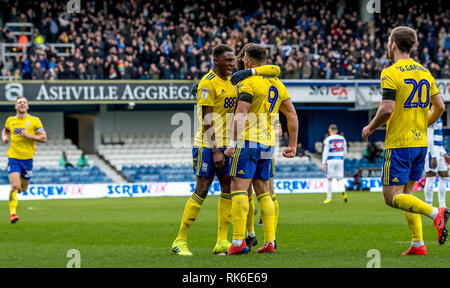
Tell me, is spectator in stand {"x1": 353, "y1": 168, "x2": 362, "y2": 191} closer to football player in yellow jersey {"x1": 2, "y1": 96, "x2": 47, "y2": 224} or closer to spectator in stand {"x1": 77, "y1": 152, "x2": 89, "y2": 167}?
spectator in stand {"x1": 77, "y1": 152, "x2": 89, "y2": 167}

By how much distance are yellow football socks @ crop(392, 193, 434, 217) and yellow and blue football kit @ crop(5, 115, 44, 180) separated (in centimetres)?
855

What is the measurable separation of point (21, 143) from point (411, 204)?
911 cm

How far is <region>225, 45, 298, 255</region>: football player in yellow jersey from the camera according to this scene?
7762 mm

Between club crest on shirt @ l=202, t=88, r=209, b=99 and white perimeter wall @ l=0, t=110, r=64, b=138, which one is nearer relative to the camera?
club crest on shirt @ l=202, t=88, r=209, b=99

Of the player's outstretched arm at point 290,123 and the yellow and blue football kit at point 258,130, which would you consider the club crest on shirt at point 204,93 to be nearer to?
the yellow and blue football kit at point 258,130

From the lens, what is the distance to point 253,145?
780 cm

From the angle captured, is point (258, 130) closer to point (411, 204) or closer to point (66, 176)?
point (411, 204)

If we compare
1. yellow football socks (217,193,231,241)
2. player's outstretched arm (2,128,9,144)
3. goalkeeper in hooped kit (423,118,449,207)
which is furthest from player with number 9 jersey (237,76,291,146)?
player's outstretched arm (2,128,9,144)

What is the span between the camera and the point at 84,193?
2734 centimetres

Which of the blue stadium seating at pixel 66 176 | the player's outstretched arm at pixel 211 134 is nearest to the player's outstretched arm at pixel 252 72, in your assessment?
the player's outstretched arm at pixel 211 134

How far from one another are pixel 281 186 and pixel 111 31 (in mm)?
11105
